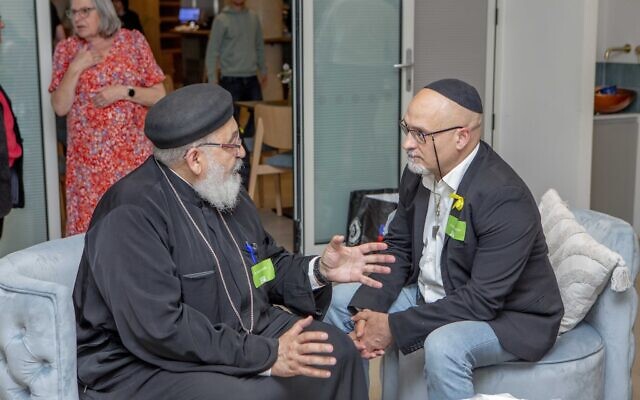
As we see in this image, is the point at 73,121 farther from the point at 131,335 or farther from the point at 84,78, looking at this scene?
the point at 131,335

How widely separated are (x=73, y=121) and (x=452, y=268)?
7.16 feet

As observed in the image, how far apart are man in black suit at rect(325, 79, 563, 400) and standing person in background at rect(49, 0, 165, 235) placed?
1733 mm

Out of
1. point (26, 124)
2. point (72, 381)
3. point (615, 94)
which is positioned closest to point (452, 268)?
point (72, 381)

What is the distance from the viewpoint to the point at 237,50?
7504mm

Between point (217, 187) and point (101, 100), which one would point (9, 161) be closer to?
point (101, 100)

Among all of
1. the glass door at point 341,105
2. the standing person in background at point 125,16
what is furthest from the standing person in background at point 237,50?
the glass door at point 341,105

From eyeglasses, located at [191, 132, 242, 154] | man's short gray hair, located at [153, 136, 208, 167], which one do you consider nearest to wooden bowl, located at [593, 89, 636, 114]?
eyeglasses, located at [191, 132, 242, 154]

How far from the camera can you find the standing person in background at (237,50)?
745cm

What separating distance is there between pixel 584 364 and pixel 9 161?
8.35 ft

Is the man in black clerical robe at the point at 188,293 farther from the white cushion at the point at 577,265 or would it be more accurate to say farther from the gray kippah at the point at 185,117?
the white cushion at the point at 577,265

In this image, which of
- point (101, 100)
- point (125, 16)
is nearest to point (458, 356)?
point (101, 100)

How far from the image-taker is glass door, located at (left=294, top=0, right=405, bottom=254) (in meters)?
5.30

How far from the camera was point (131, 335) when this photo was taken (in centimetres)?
229

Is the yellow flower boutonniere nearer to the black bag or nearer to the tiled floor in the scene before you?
the tiled floor
